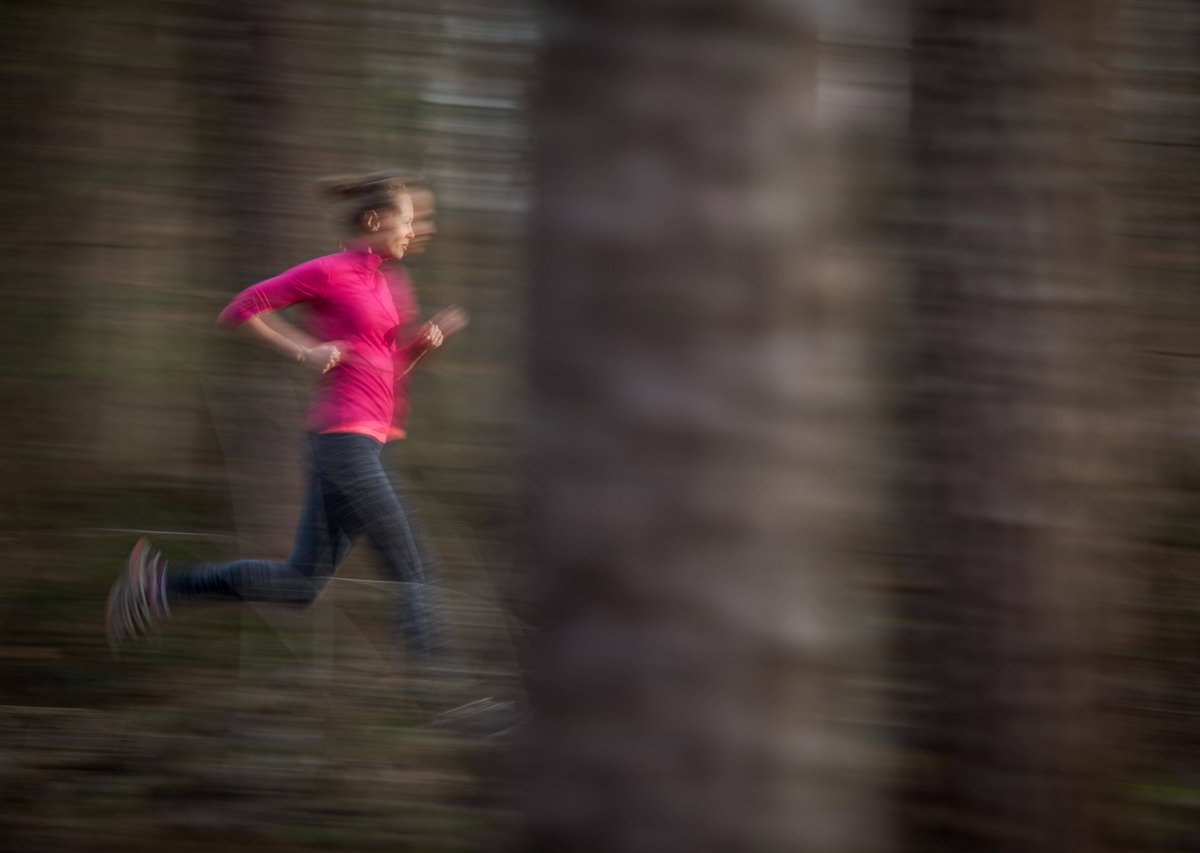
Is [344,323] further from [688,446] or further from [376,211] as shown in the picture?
[688,446]

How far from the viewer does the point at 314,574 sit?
4.48 metres

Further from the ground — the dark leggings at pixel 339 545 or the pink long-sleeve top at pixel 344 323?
the pink long-sleeve top at pixel 344 323

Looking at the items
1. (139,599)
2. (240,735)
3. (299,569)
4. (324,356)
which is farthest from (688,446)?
(139,599)

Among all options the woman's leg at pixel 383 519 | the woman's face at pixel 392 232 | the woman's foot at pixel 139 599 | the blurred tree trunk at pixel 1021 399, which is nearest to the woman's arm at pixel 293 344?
the woman's leg at pixel 383 519

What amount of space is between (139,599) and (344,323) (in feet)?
4.46

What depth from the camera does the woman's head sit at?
14.3 ft

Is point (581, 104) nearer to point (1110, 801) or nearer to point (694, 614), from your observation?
point (694, 614)

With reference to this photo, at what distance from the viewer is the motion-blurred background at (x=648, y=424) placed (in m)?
0.95

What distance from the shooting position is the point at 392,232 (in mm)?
4398

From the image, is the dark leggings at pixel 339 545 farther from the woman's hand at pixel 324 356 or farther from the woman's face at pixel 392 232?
the woman's face at pixel 392 232

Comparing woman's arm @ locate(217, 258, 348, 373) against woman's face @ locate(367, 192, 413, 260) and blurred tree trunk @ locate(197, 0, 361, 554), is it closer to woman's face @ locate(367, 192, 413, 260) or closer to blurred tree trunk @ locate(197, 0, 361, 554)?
woman's face @ locate(367, 192, 413, 260)

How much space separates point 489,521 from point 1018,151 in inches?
159

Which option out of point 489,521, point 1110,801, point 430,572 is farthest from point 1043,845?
point 489,521

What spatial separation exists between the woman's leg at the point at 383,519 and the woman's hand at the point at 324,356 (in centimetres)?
25
